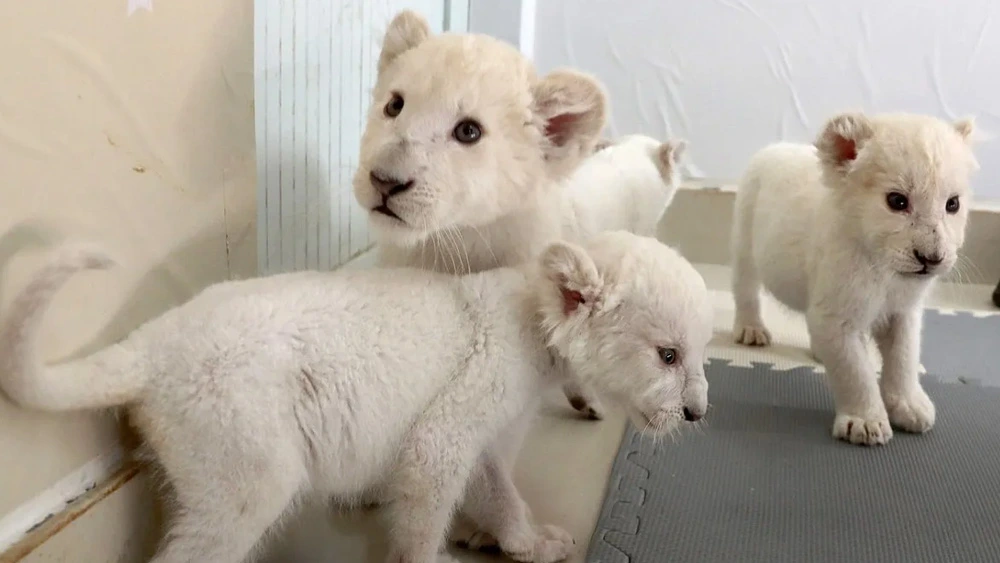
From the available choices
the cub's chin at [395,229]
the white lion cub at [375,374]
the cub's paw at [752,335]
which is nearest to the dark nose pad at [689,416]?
the white lion cub at [375,374]

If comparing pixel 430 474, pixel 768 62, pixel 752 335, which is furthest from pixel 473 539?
pixel 768 62

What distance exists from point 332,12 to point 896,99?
2.26 metres

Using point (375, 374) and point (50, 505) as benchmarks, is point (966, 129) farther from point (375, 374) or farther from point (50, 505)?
point (50, 505)

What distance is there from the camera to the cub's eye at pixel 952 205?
1.68 metres

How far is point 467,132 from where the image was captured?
1352 mm

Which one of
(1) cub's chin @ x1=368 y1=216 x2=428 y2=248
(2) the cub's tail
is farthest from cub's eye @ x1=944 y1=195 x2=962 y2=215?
(2) the cub's tail

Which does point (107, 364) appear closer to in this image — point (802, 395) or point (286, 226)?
point (286, 226)

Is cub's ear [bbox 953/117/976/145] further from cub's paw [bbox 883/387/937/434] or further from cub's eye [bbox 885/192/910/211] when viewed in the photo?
cub's paw [bbox 883/387/937/434]

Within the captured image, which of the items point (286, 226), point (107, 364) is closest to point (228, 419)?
point (107, 364)

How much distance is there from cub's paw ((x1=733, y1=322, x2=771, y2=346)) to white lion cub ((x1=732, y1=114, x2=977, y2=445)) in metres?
0.42

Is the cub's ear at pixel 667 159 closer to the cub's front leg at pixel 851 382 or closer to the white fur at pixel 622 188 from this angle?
the white fur at pixel 622 188

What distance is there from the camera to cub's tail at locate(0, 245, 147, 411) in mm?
899

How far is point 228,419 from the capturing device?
3.42 feet

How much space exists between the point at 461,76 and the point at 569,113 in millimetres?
210
